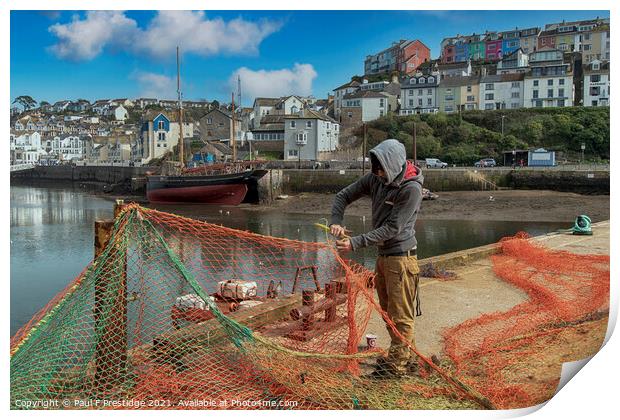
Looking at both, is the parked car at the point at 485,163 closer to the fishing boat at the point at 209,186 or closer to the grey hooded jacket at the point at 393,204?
the fishing boat at the point at 209,186

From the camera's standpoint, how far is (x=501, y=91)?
6341 centimetres

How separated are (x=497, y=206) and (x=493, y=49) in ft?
219

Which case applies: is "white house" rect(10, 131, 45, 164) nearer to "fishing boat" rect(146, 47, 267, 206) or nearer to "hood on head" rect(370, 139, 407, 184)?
"fishing boat" rect(146, 47, 267, 206)

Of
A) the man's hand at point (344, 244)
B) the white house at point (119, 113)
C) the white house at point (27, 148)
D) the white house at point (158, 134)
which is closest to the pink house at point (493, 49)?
the white house at point (158, 134)

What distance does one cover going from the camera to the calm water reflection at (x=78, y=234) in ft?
40.7

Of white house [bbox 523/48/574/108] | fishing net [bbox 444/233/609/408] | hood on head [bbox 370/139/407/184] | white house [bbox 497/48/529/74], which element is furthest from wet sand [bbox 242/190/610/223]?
white house [bbox 497/48/529/74]

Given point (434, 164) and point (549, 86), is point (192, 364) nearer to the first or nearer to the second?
point (434, 164)

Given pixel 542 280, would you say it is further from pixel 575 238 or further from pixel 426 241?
pixel 426 241

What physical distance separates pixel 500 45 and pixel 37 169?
7123 cm

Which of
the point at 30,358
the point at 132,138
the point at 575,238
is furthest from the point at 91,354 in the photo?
the point at 132,138

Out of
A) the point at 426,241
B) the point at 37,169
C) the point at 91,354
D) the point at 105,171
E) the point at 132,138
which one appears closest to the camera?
the point at 91,354

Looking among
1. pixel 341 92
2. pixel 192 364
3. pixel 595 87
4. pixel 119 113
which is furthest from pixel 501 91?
pixel 119 113

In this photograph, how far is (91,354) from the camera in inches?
146

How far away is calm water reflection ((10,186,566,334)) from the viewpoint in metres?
12.4
